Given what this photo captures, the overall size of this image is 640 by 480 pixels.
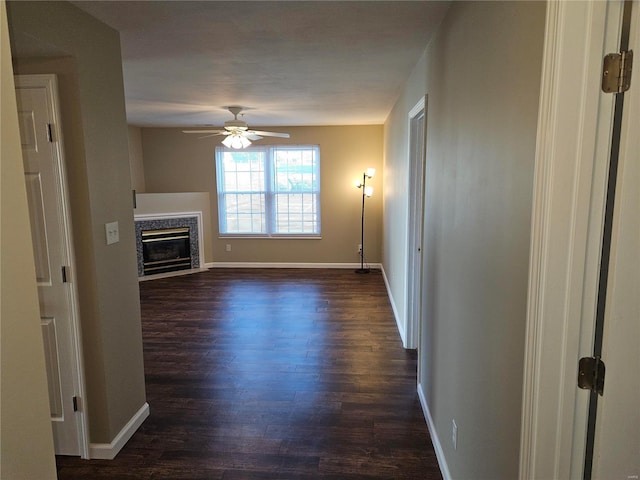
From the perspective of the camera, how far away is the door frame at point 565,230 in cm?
95

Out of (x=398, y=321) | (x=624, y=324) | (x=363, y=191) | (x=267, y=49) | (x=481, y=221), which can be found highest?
(x=267, y=49)

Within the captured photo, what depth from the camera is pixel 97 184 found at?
2.21 m

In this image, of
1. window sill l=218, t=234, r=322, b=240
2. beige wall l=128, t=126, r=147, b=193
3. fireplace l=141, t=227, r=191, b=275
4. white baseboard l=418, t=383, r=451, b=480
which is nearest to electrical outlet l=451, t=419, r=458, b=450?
white baseboard l=418, t=383, r=451, b=480

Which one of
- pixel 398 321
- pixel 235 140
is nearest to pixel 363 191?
pixel 235 140

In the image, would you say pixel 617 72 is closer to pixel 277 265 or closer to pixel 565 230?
pixel 565 230

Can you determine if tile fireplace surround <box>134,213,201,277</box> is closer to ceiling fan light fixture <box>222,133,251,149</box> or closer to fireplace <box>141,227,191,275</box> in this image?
fireplace <box>141,227,191,275</box>

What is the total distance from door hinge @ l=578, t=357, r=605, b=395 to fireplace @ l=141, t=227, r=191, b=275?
6.42 meters

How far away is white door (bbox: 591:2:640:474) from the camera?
95 centimetres

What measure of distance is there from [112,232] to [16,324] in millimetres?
1623

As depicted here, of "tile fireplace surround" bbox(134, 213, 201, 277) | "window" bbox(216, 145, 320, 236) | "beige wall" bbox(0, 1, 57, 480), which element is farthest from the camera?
"window" bbox(216, 145, 320, 236)

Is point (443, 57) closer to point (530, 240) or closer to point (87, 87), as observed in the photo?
point (530, 240)

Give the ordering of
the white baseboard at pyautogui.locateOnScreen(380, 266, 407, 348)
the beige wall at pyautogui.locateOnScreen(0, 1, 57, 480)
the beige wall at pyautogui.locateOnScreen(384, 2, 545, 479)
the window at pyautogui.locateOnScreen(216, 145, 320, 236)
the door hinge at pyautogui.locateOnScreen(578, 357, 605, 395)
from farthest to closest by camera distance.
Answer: the window at pyautogui.locateOnScreen(216, 145, 320, 236)
the white baseboard at pyautogui.locateOnScreen(380, 266, 407, 348)
the beige wall at pyautogui.locateOnScreen(384, 2, 545, 479)
the door hinge at pyautogui.locateOnScreen(578, 357, 605, 395)
the beige wall at pyautogui.locateOnScreen(0, 1, 57, 480)

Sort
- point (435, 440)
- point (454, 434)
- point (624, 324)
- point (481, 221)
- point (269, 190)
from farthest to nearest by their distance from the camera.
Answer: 1. point (269, 190)
2. point (435, 440)
3. point (454, 434)
4. point (481, 221)
5. point (624, 324)

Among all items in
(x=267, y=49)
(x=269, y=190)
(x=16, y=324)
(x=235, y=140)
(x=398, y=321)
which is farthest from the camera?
(x=269, y=190)
